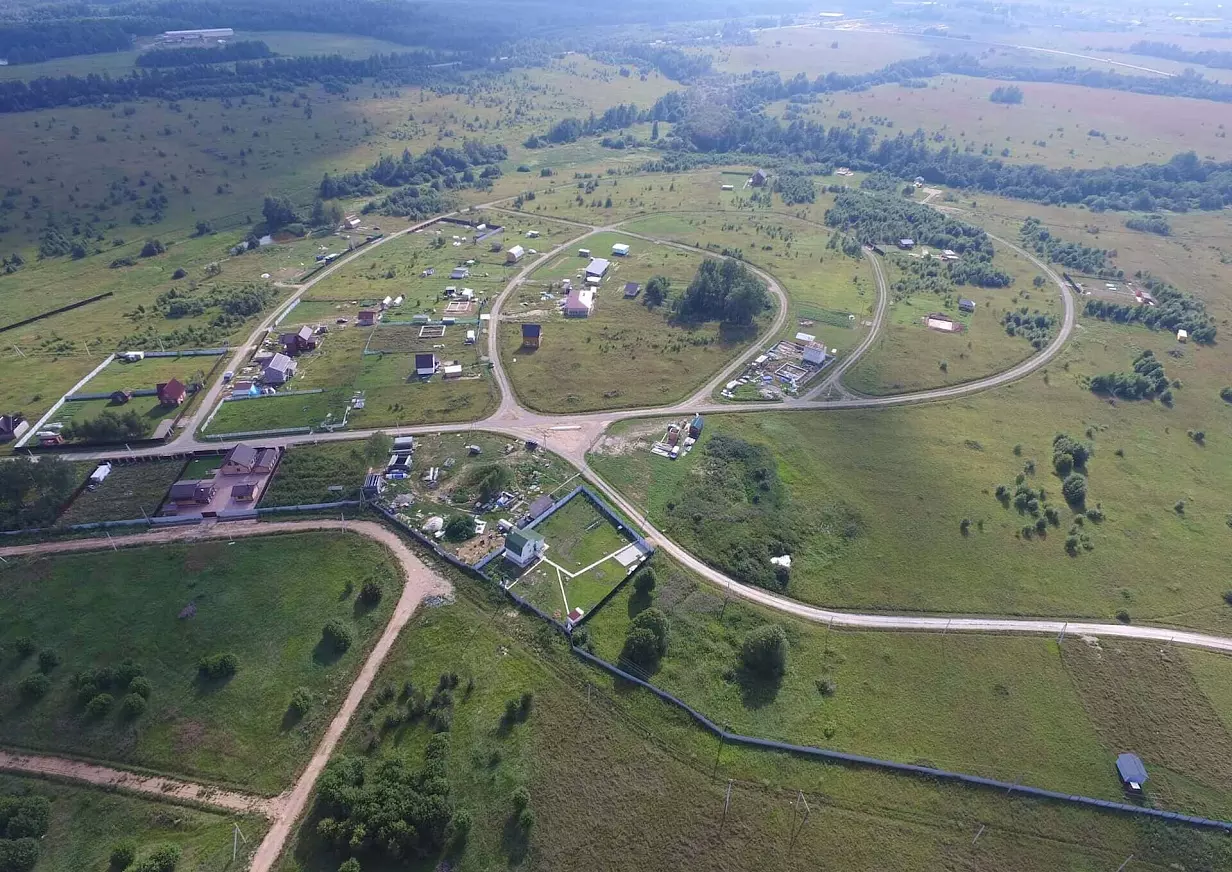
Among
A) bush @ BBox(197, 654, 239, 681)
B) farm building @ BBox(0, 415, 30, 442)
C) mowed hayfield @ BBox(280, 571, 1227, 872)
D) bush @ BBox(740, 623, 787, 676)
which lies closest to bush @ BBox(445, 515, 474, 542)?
mowed hayfield @ BBox(280, 571, 1227, 872)

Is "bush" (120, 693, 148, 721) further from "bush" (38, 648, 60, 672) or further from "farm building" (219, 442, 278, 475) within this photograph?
"farm building" (219, 442, 278, 475)

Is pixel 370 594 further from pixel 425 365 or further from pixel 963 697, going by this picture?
pixel 963 697

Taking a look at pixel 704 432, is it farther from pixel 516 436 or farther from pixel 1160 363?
pixel 1160 363

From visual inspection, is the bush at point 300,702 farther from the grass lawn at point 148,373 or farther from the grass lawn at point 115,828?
the grass lawn at point 148,373

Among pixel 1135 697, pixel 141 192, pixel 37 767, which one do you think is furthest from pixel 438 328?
pixel 141 192

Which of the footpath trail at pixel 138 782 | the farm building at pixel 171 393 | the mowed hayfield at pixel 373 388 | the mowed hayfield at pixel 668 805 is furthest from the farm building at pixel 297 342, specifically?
the mowed hayfield at pixel 668 805
